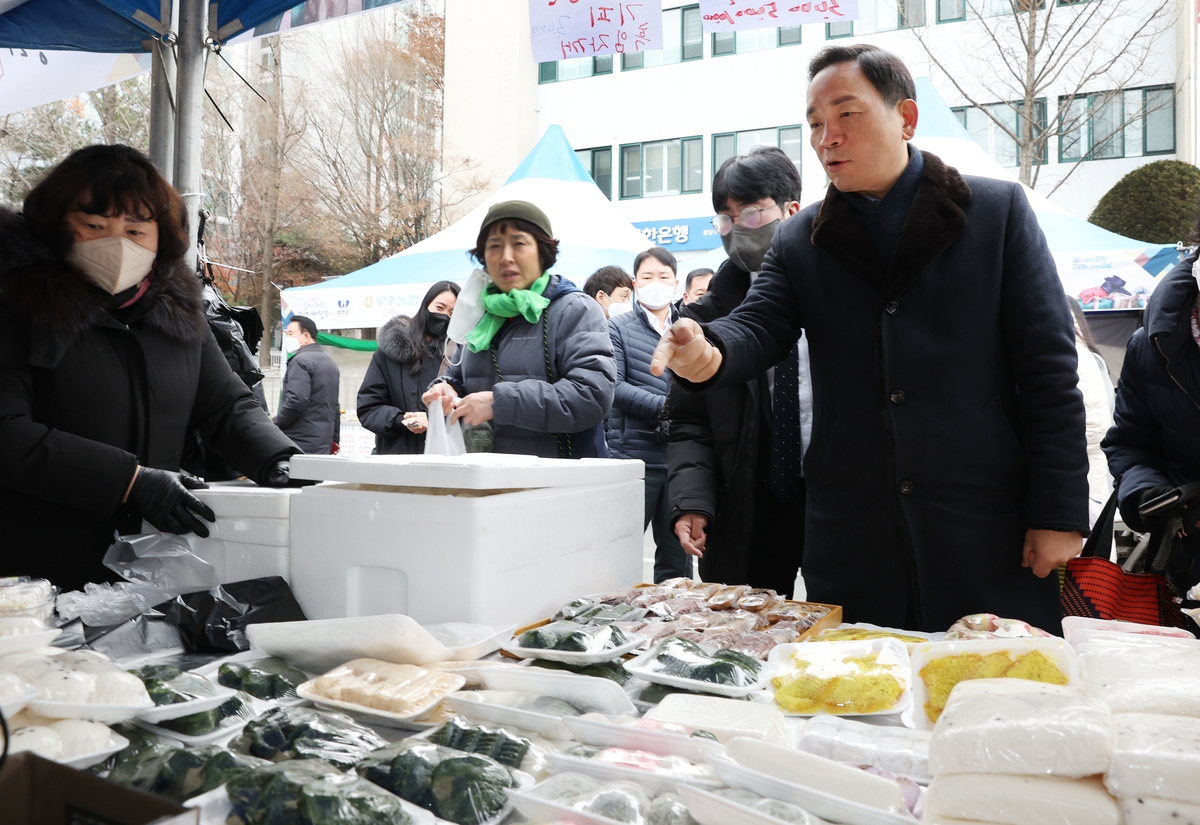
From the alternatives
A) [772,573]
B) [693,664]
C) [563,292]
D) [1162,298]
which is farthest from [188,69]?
[1162,298]

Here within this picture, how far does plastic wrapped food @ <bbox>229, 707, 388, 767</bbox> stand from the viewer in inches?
39.1

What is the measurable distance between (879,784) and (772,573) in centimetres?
154

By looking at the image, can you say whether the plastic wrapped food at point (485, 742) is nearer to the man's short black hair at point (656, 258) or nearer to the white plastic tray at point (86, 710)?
the white plastic tray at point (86, 710)

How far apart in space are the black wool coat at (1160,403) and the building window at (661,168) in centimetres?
1408

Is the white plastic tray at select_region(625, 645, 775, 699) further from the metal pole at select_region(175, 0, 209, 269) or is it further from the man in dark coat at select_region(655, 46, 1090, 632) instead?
the metal pole at select_region(175, 0, 209, 269)

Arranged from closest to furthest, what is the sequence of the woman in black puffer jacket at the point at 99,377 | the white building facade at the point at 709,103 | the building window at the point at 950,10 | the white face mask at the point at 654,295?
the woman in black puffer jacket at the point at 99,377, the white face mask at the point at 654,295, the white building facade at the point at 709,103, the building window at the point at 950,10

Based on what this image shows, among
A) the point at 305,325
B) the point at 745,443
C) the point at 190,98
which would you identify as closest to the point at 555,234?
the point at 305,325

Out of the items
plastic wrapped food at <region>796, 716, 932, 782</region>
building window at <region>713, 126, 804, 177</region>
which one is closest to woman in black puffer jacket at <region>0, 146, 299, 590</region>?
plastic wrapped food at <region>796, 716, 932, 782</region>

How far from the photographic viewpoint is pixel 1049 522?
1.69 metres

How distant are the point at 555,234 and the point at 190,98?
186 inches

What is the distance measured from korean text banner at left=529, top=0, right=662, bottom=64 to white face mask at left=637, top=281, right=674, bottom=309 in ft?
4.72

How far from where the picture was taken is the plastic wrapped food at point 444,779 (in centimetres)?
89

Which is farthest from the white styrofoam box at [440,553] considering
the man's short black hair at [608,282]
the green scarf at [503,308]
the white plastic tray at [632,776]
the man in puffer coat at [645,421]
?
the man's short black hair at [608,282]

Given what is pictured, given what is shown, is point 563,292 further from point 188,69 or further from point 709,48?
point 709,48
